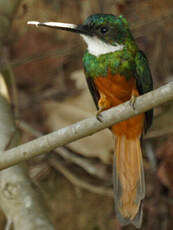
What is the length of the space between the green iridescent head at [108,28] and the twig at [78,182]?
4.33ft

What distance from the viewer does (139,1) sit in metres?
4.09

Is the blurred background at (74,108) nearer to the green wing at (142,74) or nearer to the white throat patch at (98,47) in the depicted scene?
the white throat patch at (98,47)

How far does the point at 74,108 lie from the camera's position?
363 centimetres

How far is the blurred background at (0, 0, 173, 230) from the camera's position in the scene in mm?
3424

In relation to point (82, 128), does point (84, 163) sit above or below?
below

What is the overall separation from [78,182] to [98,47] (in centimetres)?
133

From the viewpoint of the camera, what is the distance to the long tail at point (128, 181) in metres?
2.55

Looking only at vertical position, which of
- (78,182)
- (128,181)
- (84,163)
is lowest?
(78,182)

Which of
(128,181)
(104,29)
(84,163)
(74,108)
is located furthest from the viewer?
(74,108)

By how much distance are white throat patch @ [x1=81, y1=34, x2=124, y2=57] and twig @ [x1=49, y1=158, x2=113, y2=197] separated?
1239 millimetres

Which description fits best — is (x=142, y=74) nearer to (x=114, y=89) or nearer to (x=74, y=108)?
(x=114, y=89)

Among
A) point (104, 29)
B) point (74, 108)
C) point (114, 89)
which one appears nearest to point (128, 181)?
point (114, 89)

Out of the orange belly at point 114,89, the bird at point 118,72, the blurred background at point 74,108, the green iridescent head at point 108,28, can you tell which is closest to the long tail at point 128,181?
the bird at point 118,72

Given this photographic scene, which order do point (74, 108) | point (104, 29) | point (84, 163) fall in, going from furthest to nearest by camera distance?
point (74, 108) < point (84, 163) < point (104, 29)
